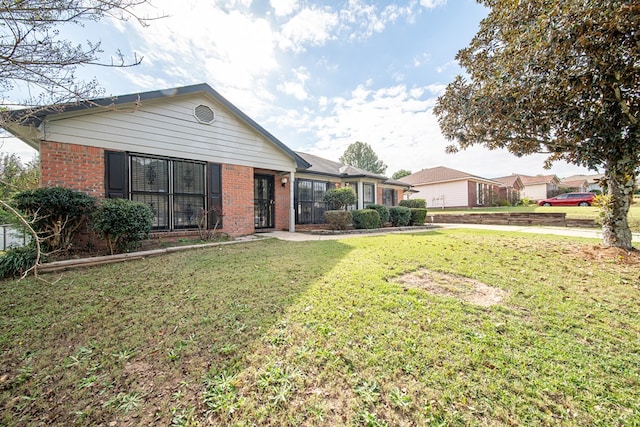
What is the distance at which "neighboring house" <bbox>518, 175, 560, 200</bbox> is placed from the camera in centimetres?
3762

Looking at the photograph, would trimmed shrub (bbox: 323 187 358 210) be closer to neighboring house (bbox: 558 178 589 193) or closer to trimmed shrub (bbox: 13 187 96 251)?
trimmed shrub (bbox: 13 187 96 251)

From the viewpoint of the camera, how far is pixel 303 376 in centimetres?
182

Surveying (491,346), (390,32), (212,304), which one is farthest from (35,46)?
(390,32)

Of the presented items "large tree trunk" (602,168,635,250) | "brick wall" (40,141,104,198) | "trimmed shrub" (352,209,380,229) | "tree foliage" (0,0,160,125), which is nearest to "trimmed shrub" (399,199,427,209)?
"trimmed shrub" (352,209,380,229)

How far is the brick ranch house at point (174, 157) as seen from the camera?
18.7 ft

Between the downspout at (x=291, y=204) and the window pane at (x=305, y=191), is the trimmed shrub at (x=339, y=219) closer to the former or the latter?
the downspout at (x=291, y=204)

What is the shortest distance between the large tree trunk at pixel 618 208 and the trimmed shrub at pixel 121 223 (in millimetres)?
10646

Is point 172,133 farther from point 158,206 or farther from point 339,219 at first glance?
point 339,219

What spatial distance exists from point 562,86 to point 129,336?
773 centimetres

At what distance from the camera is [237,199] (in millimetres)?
8570

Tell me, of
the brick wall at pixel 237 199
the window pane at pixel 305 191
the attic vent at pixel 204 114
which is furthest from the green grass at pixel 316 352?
the window pane at pixel 305 191

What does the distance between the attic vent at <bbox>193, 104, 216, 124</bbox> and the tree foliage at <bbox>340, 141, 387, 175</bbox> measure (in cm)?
4441

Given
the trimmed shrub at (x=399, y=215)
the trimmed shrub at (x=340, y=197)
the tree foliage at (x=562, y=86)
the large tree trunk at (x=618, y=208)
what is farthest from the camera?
the trimmed shrub at (x=399, y=215)

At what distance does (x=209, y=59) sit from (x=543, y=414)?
34.2 ft
